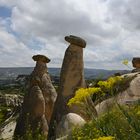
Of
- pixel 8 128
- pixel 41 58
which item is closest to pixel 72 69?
pixel 41 58

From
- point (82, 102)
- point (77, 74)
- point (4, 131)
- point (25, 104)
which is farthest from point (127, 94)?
point (82, 102)

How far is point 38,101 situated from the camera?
74.8ft

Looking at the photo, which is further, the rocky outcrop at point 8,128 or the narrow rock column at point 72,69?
the rocky outcrop at point 8,128

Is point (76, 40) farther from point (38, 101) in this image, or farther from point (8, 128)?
point (8, 128)

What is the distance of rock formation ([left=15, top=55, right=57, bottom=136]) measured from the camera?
21.9 meters

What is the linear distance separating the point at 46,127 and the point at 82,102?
16.6 m

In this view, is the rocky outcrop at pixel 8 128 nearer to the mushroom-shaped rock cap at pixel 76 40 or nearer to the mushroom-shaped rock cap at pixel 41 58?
the mushroom-shaped rock cap at pixel 41 58

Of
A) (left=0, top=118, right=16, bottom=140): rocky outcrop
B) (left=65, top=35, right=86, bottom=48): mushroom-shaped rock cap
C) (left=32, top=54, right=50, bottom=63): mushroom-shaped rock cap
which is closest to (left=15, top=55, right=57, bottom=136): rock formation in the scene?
(left=32, top=54, right=50, bottom=63): mushroom-shaped rock cap

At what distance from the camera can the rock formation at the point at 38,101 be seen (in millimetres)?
21913

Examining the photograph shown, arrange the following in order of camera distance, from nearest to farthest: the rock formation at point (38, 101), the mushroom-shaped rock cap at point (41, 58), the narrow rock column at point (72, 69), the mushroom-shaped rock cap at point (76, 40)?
the narrow rock column at point (72, 69) → the mushroom-shaped rock cap at point (76, 40) → the rock formation at point (38, 101) → the mushroom-shaped rock cap at point (41, 58)

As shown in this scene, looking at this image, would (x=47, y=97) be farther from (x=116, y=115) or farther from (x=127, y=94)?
(x=116, y=115)

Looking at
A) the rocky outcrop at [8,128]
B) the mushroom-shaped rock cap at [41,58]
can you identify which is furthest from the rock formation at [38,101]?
the rocky outcrop at [8,128]

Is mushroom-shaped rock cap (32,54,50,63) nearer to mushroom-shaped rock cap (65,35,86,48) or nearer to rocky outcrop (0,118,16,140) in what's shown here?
mushroom-shaped rock cap (65,35,86,48)

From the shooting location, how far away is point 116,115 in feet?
23.1
